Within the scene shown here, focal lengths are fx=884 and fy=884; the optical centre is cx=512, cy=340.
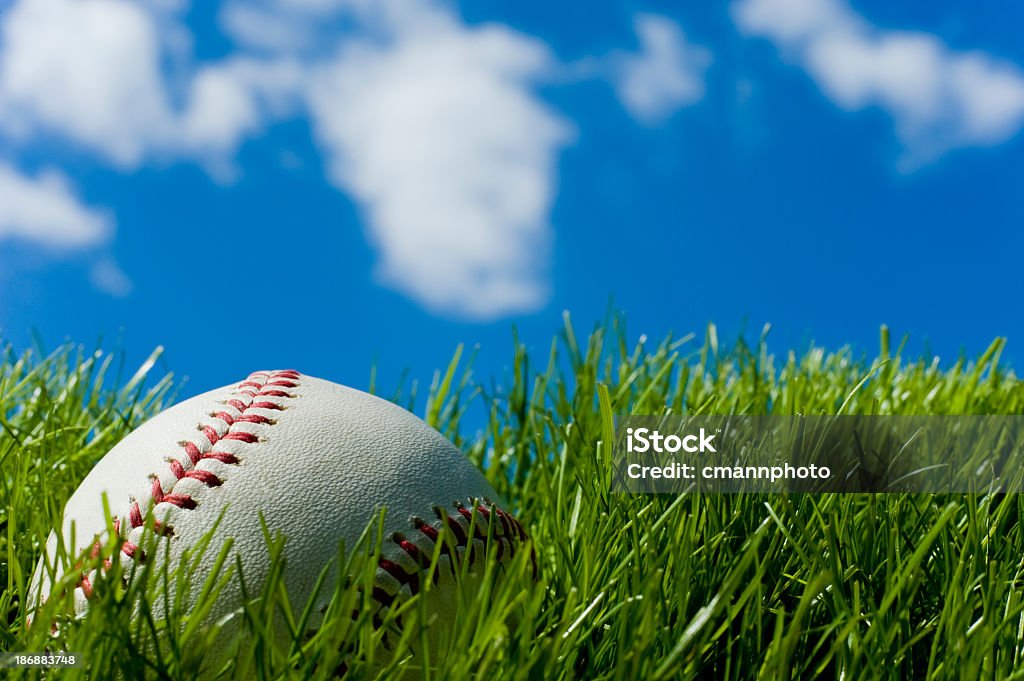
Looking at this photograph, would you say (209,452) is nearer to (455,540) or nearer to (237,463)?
(237,463)

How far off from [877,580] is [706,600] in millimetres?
388

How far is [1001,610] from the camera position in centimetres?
187

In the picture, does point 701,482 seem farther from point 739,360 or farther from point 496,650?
point 739,360
